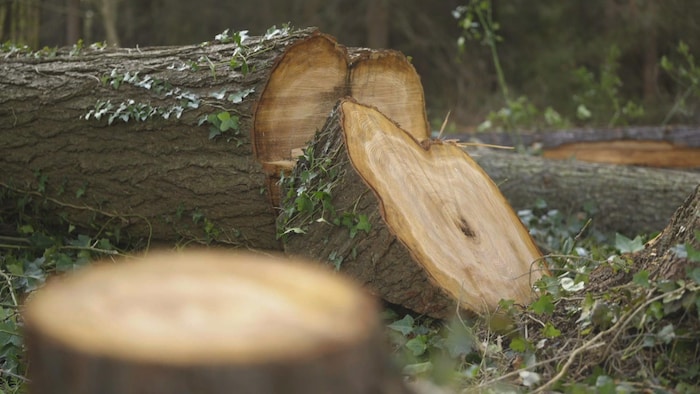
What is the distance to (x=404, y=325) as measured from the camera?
2537mm

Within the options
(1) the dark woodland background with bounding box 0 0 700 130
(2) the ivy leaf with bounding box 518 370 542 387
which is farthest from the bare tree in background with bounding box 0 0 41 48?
(2) the ivy leaf with bounding box 518 370 542 387

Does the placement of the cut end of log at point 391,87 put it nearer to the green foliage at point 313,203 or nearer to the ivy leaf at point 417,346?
the green foliage at point 313,203

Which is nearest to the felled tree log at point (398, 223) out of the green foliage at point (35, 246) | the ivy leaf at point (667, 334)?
the ivy leaf at point (667, 334)

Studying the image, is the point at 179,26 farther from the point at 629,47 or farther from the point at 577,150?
the point at 577,150

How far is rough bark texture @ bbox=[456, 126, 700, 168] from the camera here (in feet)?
17.1

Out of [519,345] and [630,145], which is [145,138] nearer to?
[519,345]

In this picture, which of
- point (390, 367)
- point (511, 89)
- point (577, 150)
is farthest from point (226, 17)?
point (390, 367)

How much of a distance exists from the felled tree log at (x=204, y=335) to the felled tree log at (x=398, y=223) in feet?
→ 4.04

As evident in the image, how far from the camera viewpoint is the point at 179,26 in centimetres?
1108

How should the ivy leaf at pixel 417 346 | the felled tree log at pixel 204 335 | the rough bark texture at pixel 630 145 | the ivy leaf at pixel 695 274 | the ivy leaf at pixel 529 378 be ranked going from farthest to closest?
the rough bark texture at pixel 630 145
the ivy leaf at pixel 417 346
the ivy leaf at pixel 529 378
the ivy leaf at pixel 695 274
the felled tree log at pixel 204 335

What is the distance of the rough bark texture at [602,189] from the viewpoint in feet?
14.2

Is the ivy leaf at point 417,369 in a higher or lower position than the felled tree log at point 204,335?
lower

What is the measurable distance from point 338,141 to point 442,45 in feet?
28.1

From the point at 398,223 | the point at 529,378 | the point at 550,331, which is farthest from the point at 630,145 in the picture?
the point at 529,378
